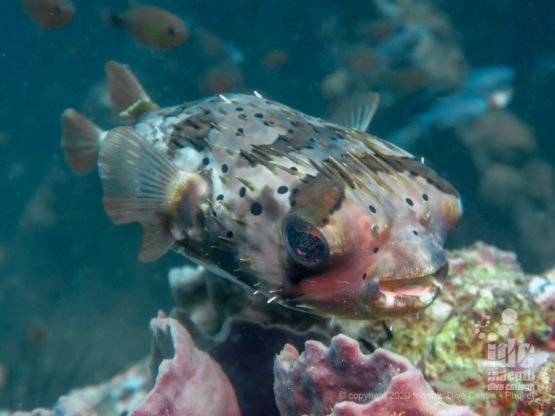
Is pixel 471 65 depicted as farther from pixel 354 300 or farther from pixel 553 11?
pixel 354 300

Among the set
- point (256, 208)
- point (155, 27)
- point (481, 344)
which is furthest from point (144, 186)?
point (155, 27)

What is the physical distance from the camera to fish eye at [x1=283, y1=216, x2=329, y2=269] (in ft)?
8.16

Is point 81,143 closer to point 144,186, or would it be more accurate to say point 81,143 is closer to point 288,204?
point 144,186

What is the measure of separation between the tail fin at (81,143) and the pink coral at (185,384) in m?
2.72

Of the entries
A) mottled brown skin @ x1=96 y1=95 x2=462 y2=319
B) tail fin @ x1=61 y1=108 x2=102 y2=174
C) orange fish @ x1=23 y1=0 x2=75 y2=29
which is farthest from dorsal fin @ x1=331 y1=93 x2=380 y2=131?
orange fish @ x1=23 y1=0 x2=75 y2=29

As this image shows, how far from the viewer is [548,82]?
27.4 ft

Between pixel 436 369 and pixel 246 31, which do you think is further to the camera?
pixel 246 31

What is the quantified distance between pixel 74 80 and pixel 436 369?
31.2 ft

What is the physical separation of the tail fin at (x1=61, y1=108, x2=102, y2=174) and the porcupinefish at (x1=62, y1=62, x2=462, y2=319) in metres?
1.69

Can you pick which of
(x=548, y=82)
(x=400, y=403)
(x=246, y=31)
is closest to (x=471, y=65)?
(x=548, y=82)

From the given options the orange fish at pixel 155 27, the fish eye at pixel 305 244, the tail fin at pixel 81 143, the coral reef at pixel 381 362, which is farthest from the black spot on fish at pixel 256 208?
the orange fish at pixel 155 27

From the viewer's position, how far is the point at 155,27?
6.60 metres

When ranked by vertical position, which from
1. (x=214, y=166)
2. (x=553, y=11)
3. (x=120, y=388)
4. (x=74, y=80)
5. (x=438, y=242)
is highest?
(x=553, y=11)

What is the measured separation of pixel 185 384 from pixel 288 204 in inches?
45.9
